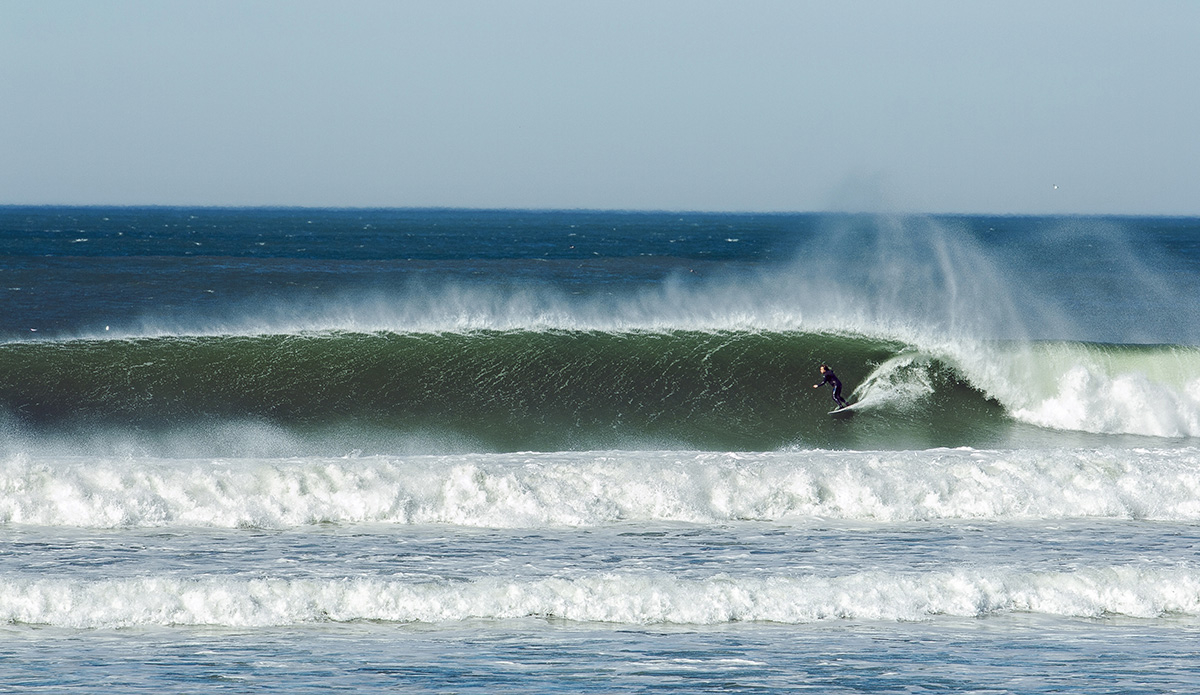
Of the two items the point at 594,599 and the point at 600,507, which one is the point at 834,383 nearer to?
the point at 600,507

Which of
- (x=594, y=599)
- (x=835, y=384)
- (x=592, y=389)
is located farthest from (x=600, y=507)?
(x=835, y=384)

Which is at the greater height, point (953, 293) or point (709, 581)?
point (953, 293)

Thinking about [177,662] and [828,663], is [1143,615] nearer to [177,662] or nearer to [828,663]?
[828,663]

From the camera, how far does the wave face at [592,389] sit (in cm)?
1504

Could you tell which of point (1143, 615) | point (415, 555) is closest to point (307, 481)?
point (415, 555)

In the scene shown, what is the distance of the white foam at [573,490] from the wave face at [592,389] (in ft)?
9.73

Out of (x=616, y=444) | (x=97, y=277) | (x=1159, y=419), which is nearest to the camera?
(x=616, y=444)

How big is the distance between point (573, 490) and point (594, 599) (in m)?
2.75

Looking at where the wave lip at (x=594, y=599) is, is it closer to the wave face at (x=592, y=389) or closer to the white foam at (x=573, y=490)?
the white foam at (x=573, y=490)

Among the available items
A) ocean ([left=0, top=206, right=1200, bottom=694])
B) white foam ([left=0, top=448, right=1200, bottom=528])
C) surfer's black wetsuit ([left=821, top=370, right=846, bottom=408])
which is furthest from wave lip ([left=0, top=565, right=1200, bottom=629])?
surfer's black wetsuit ([left=821, top=370, right=846, bottom=408])

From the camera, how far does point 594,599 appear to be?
8.27 meters

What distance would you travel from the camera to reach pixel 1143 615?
8391mm

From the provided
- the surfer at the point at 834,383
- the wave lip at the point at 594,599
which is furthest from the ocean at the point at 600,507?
the surfer at the point at 834,383

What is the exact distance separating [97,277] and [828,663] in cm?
3962
